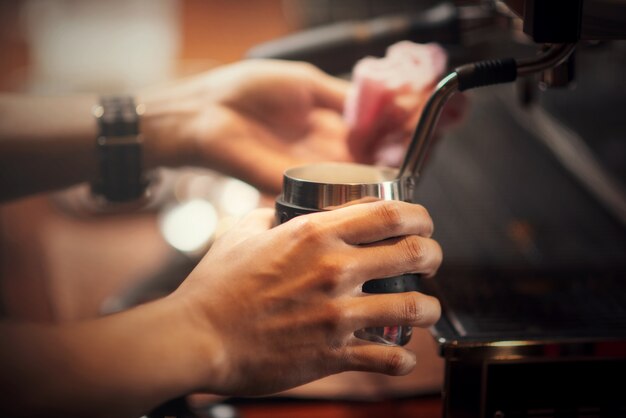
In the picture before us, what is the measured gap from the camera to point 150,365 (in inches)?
16.5

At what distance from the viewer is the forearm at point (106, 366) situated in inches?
16.2

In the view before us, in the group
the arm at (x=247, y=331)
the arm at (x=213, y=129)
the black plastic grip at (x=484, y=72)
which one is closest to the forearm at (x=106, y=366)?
the arm at (x=247, y=331)

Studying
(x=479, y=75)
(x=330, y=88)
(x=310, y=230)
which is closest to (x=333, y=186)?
(x=310, y=230)

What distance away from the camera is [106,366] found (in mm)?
418

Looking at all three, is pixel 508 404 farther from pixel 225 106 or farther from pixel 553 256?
pixel 225 106

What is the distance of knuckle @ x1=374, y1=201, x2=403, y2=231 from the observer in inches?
17.2

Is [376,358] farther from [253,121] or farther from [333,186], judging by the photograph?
[253,121]

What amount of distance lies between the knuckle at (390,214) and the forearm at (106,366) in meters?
0.14

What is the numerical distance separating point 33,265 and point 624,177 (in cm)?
88

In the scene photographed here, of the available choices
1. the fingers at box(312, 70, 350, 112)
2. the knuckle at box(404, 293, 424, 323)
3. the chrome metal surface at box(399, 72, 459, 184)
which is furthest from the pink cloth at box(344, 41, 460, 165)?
the knuckle at box(404, 293, 424, 323)

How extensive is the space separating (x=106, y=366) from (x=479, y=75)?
329 mm

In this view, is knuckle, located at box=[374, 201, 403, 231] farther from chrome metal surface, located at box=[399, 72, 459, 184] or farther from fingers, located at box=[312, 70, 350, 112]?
fingers, located at box=[312, 70, 350, 112]

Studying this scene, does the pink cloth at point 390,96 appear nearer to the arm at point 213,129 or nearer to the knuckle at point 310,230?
the arm at point 213,129

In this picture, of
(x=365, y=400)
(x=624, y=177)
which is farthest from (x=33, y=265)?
(x=624, y=177)
